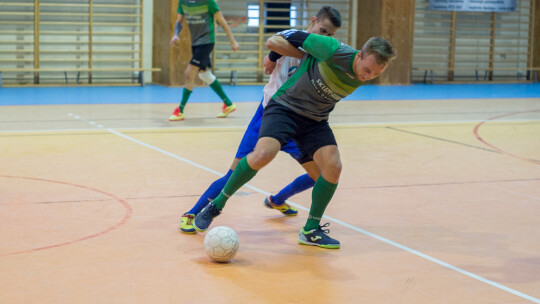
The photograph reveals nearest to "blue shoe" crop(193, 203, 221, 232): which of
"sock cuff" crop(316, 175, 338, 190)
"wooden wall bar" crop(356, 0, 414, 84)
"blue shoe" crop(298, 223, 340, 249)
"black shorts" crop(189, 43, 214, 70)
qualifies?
"blue shoe" crop(298, 223, 340, 249)

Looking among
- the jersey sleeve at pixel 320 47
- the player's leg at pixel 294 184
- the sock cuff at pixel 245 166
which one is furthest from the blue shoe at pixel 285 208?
the jersey sleeve at pixel 320 47

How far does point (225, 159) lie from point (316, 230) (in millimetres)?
→ 2887

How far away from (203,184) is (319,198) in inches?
70.0

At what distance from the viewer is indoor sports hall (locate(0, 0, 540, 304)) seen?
3.60 metres

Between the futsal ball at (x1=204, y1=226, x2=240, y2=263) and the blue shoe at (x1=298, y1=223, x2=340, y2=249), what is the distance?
0.54 meters

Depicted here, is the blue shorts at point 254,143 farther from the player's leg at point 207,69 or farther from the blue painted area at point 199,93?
the blue painted area at point 199,93

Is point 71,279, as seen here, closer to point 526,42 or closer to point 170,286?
point 170,286

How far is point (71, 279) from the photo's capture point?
11.6ft

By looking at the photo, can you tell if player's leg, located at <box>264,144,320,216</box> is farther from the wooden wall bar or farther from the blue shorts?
the wooden wall bar

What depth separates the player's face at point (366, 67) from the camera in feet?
12.7

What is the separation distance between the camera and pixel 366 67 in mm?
3895

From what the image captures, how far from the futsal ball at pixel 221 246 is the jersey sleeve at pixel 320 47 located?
3.58 ft

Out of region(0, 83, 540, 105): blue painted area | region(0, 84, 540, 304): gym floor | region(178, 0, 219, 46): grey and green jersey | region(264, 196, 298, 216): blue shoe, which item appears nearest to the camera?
region(0, 84, 540, 304): gym floor

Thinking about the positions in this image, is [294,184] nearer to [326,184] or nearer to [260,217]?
[260,217]
